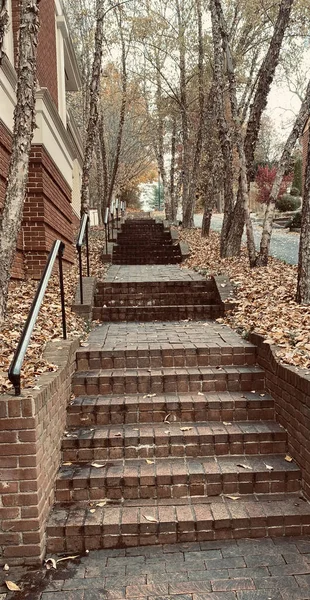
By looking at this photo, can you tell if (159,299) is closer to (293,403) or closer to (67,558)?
(293,403)

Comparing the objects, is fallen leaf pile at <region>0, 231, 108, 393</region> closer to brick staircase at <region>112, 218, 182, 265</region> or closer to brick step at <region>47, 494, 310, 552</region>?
brick step at <region>47, 494, 310, 552</region>

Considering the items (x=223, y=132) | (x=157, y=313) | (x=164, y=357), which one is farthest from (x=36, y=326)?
(x=223, y=132)

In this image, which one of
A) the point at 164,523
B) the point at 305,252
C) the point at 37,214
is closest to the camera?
the point at 164,523

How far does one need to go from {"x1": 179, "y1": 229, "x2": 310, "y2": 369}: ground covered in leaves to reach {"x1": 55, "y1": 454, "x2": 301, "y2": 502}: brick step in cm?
93

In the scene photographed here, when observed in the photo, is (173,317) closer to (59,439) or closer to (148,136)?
(59,439)

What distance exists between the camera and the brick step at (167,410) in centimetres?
403

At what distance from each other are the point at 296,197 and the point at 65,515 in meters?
27.3

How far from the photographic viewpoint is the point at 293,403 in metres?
3.69

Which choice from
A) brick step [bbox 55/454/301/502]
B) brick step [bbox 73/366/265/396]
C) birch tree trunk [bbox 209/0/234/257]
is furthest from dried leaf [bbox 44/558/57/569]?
birch tree trunk [bbox 209/0/234/257]

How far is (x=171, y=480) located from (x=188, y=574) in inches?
28.6

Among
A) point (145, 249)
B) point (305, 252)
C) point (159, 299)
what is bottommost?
point (159, 299)

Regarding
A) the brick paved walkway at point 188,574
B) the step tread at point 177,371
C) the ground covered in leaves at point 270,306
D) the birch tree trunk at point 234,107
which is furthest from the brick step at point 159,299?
the brick paved walkway at point 188,574

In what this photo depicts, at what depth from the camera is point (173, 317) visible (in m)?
6.63

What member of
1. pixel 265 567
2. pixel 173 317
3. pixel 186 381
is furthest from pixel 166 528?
pixel 173 317
